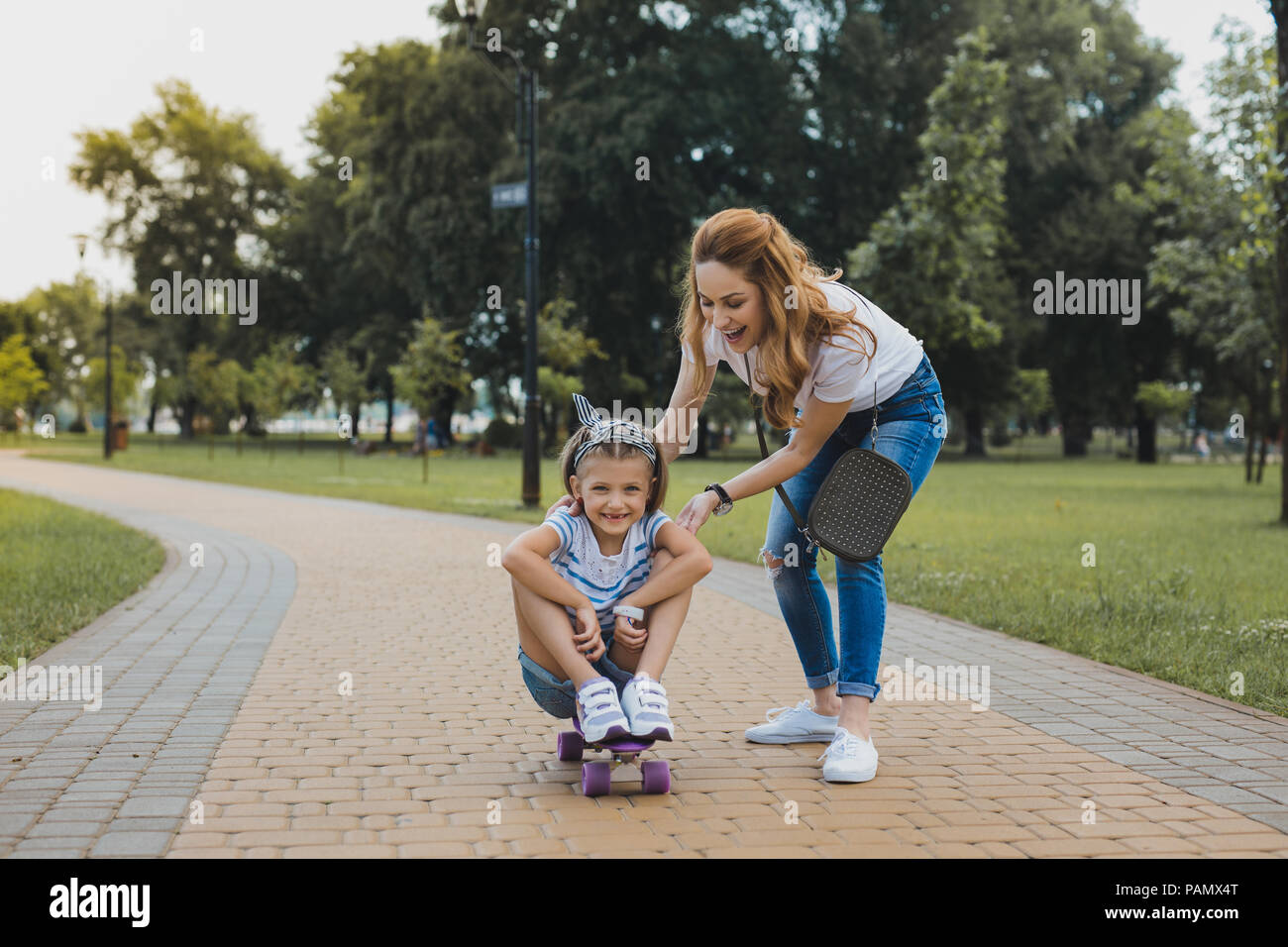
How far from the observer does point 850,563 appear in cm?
414

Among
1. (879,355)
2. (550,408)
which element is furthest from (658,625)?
(550,408)

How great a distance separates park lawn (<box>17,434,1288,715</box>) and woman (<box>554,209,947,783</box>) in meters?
2.05

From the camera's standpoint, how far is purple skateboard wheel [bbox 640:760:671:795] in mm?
3807

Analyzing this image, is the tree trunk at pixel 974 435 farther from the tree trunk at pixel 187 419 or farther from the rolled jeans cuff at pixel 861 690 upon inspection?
the rolled jeans cuff at pixel 861 690

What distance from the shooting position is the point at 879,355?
13.5 feet

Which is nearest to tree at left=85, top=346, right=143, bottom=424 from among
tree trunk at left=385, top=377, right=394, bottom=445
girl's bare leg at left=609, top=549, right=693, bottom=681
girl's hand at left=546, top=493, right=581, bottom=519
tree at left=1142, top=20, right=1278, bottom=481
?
tree trunk at left=385, top=377, right=394, bottom=445

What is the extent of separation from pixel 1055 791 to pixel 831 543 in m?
1.02

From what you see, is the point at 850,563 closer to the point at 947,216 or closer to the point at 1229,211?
the point at 1229,211

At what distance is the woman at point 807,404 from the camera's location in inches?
151

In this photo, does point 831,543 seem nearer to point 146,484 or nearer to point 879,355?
point 879,355

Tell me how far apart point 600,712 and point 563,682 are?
0.31 metres

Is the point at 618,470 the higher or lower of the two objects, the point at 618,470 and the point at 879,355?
the lower

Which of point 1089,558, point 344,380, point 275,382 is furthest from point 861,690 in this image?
point 344,380

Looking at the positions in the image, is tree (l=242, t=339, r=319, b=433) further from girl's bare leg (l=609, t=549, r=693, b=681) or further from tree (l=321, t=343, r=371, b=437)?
girl's bare leg (l=609, t=549, r=693, b=681)
